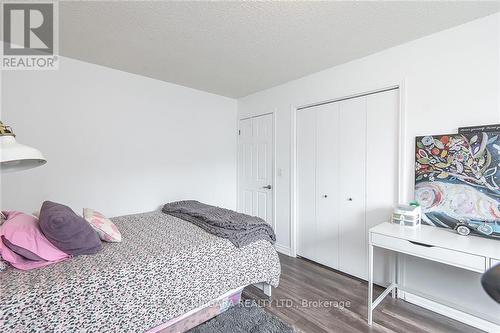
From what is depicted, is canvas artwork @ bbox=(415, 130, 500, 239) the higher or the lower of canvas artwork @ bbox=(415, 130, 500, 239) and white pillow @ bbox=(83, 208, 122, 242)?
the higher

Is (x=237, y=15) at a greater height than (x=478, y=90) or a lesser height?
greater

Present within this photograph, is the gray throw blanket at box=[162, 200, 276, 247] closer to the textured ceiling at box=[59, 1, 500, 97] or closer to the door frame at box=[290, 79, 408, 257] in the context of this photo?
the door frame at box=[290, 79, 408, 257]

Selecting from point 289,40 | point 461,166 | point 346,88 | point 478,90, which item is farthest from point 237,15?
A: point 461,166

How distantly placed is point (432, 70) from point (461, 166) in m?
0.87

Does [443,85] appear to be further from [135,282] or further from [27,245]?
[27,245]

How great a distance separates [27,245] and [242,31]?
2115 mm

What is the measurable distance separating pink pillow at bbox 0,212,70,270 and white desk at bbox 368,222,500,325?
2264 mm

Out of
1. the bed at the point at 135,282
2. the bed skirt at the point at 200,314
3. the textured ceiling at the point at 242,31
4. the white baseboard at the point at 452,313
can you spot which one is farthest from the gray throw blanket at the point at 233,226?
the textured ceiling at the point at 242,31

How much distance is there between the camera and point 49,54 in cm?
234

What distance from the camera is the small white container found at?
1966 millimetres

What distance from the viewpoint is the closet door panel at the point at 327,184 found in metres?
2.73

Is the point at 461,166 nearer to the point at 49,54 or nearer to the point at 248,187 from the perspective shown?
the point at 248,187

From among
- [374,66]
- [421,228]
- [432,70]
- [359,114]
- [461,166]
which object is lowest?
[421,228]

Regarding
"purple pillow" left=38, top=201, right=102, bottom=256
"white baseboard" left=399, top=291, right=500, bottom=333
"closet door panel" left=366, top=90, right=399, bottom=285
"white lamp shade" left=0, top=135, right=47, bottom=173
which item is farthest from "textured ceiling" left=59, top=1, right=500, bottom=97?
"white baseboard" left=399, top=291, right=500, bottom=333
